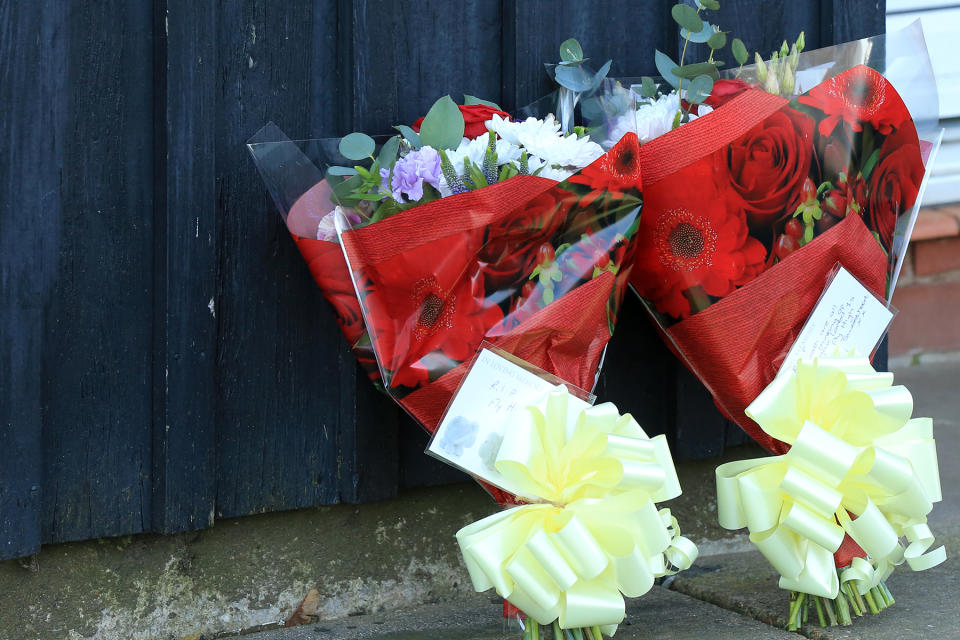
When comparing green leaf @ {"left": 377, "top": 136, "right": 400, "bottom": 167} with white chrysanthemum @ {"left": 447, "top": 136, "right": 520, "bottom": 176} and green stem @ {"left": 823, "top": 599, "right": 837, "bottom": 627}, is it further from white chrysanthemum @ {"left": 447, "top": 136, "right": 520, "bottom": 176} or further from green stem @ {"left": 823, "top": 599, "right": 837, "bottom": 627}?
green stem @ {"left": 823, "top": 599, "right": 837, "bottom": 627}

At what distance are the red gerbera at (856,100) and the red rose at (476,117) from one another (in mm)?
517

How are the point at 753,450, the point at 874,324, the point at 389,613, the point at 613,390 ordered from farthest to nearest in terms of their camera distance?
the point at 753,450 → the point at 613,390 → the point at 389,613 → the point at 874,324

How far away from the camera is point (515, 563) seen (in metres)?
1.34

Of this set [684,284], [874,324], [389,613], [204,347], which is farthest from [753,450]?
[204,347]

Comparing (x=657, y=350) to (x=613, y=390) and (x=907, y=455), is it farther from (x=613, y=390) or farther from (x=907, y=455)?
(x=907, y=455)

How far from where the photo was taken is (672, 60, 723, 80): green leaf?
1683 mm

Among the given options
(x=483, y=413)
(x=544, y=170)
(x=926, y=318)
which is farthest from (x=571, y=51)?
(x=926, y=318)

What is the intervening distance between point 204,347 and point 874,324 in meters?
1.16

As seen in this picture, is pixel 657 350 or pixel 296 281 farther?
pixel 657 350

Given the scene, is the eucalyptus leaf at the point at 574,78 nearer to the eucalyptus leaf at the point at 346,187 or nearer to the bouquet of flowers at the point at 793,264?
the bouquet of flowers at the point at 793,264

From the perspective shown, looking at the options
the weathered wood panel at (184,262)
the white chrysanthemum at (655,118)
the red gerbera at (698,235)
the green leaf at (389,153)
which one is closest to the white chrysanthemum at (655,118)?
the white chrysanthemum at (655,118)

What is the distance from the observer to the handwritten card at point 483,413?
56.7 inches

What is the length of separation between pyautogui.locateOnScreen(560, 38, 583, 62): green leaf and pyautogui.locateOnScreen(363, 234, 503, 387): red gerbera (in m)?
0.53

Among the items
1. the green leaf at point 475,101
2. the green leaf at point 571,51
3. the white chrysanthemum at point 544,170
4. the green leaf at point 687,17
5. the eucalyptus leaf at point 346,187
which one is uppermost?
the green leaf at point 687,17
